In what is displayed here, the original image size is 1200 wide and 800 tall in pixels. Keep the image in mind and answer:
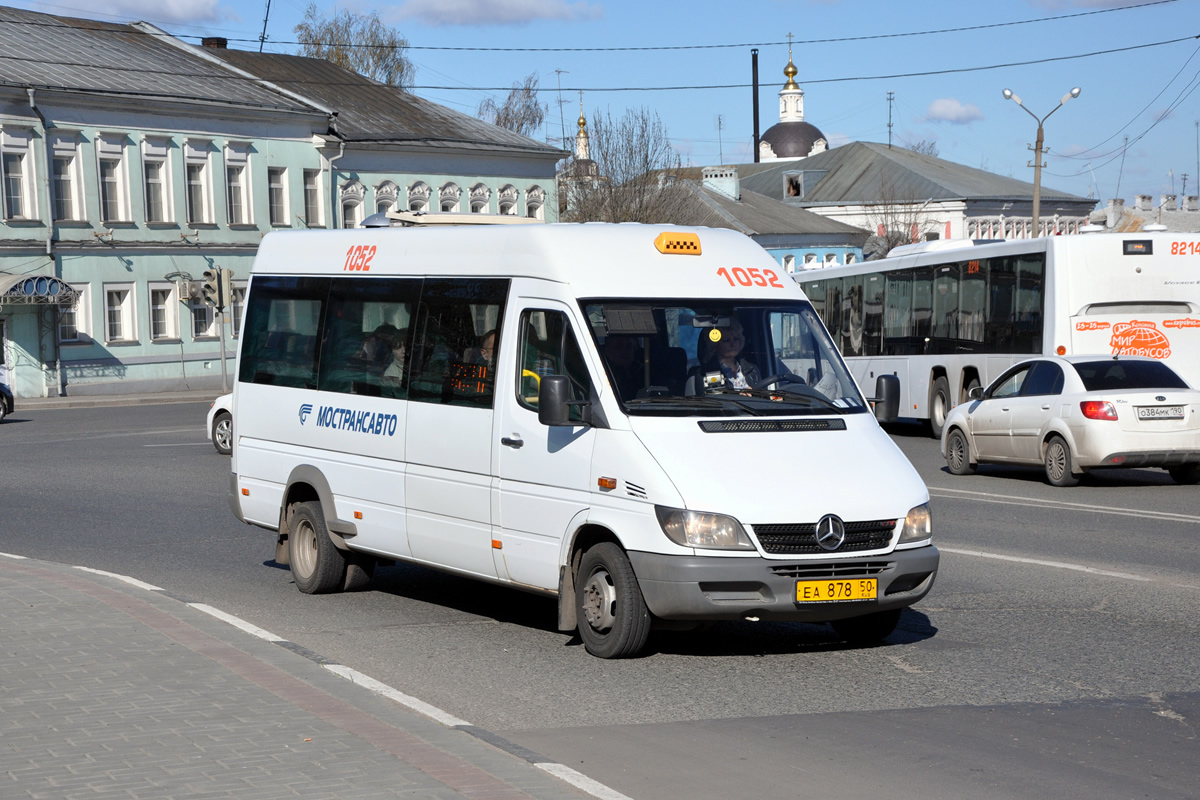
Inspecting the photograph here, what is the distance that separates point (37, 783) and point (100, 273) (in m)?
44.2

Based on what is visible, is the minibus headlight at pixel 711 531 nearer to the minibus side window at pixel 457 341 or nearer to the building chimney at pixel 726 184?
the minibus side window at pixel 457 341

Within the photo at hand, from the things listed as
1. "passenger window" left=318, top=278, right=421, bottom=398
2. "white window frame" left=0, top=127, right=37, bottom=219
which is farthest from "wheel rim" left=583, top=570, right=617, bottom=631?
"white window frame" left=0, top=127, right=37, bottom=219

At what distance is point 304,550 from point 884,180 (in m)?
84.4

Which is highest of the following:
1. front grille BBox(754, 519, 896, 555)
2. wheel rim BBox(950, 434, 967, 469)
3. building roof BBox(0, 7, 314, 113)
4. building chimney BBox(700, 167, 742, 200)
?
building roof BBox(0, 7, 314, 113)

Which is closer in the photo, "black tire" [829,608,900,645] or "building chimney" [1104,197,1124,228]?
"black tire" [829,608,900,645]

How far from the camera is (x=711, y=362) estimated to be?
8773 mm

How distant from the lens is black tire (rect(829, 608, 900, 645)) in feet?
28.8

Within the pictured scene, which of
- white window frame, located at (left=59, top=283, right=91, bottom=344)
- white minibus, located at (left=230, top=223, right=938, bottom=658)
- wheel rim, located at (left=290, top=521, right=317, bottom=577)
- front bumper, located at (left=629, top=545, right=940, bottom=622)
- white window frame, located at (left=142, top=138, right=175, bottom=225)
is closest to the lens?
front bumper, located at (left=629, top=545, right=940, bottom=622)

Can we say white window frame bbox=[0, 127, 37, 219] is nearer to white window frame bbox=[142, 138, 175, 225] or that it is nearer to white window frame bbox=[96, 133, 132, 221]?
white window frame bbox=[96, 133, 132, 221]

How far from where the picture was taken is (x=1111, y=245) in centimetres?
2262

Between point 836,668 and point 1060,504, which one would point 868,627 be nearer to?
point 836,668

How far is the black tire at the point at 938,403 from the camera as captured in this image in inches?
1055

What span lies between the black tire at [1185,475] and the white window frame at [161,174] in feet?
123

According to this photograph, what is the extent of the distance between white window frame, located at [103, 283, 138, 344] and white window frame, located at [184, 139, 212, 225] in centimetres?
348
